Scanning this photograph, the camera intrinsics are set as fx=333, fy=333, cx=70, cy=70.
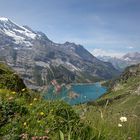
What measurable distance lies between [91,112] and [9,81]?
438 centimetres

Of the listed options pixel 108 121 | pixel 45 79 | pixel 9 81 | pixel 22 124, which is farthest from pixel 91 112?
pixel 9 81

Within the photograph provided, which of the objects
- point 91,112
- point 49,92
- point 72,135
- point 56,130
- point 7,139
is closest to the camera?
point 7,139

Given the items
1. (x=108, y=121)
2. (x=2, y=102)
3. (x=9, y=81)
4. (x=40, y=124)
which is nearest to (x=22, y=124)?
(x=40, y=124)

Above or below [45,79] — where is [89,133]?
below

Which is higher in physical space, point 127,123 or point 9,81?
point 9,81

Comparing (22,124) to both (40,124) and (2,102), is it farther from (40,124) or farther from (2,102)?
(2,102)

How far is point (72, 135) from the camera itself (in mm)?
6195

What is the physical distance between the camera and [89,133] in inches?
266

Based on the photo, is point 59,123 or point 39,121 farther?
point 59,123

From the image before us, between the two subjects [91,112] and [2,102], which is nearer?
[2,102]

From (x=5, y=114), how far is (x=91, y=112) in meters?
2.22

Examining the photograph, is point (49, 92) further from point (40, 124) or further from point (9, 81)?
point (9, 81)

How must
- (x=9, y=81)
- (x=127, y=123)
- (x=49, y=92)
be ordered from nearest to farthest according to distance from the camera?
1. (x=127, y=123)
2. (x=49, y=92)
3. (x=9, y=81)

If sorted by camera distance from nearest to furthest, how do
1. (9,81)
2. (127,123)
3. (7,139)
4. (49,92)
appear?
1. (7,139)
2. (127,123)
3. (49,92)
4. (9,81)
